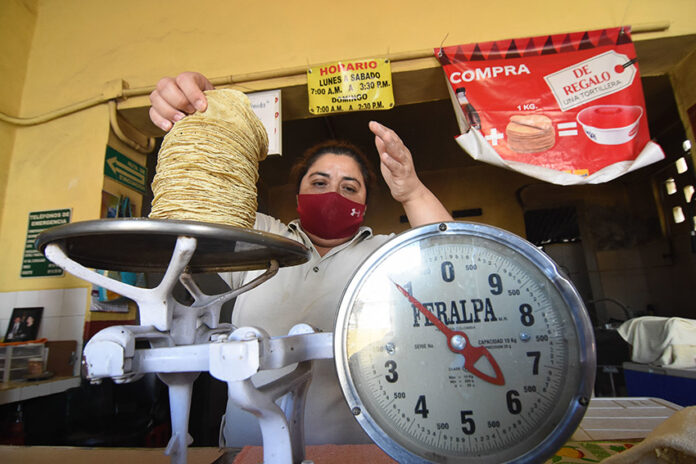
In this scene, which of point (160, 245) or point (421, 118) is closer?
point (160, 245)

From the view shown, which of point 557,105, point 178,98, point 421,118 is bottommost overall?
point 178,98

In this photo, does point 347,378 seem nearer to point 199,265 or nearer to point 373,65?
point 199,265

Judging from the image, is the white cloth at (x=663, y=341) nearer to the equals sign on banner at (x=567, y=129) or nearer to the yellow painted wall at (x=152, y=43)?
the equals sign on banner at (x=567, y=129)

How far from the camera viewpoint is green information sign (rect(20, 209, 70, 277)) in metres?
2.14

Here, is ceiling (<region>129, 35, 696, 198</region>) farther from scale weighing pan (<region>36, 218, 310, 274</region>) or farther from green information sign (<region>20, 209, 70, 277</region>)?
scale weighing pan (<region>36, 218, 310, 274</region>)

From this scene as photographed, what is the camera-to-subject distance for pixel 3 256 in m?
2.23

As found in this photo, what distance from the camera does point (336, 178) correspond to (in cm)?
142

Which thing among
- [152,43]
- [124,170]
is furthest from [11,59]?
[124,170]

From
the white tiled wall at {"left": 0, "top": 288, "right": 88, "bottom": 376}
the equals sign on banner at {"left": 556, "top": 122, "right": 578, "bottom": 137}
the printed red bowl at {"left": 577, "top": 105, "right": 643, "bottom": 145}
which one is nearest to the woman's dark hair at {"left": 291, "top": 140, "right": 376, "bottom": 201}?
the equals sign on banner at {"left": 556, "top": 122, "right": 578, "bottom": 137}

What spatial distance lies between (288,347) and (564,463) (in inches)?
24.5

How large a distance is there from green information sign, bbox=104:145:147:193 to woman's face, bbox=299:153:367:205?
151 centimetres

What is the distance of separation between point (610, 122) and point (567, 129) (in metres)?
0.20

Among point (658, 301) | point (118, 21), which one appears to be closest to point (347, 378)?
point (118, 21)

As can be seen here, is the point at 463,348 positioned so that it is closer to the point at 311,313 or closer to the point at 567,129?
the point at 311,313
